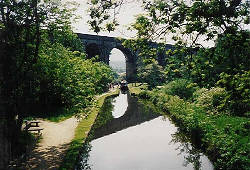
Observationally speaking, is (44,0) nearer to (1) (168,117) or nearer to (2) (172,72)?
(2) (172,72)

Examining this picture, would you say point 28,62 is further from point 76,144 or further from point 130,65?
point 130,65

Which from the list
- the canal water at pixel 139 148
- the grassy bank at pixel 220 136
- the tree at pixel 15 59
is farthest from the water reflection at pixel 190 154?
the tree at pixel 15 59

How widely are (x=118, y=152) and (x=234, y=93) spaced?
30.6ft

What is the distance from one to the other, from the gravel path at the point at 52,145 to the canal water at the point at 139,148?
1072 millimetres

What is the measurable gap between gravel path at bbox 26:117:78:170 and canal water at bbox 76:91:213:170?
1.07 m

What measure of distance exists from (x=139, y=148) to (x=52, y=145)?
458cm

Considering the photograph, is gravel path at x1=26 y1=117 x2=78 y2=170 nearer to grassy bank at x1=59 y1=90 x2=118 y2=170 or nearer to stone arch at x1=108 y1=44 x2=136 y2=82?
grassy bank at x1=59 y1=90 x2=118 y2=170

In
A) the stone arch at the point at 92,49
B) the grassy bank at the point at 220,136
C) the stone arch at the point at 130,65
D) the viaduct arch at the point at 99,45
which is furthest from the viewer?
the stone arch at the point at 130,65

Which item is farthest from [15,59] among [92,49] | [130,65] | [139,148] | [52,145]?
[130,65]

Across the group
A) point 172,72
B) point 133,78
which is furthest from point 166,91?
point 133,78

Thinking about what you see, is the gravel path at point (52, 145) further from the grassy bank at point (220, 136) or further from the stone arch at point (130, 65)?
the stone arch at point (130, 65)

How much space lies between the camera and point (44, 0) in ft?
39.3

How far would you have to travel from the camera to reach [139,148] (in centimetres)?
1399

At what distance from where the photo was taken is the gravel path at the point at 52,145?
10.5m
